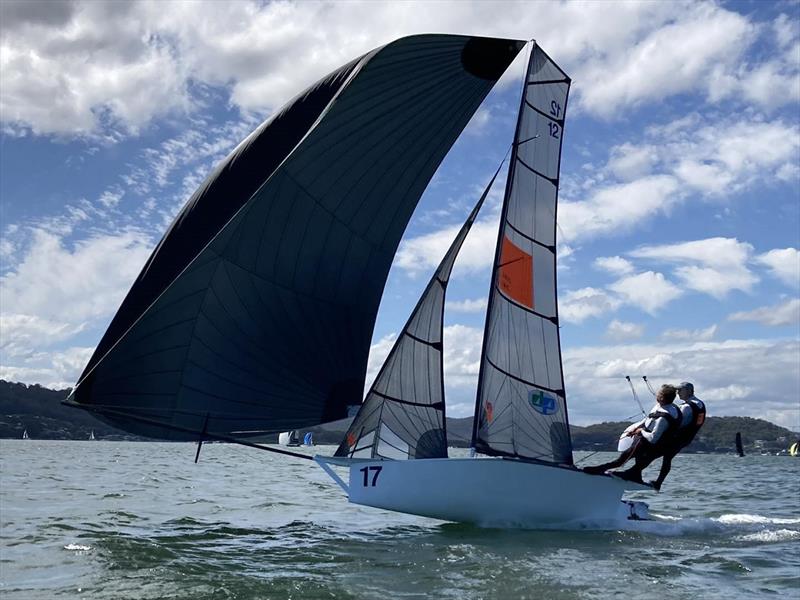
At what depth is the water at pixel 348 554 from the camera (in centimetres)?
830

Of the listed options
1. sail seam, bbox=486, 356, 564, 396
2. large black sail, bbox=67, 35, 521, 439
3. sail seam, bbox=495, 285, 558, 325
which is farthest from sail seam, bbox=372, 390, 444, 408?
sail seam, bbox=495, 285, 558, 325

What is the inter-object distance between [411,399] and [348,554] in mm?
3132

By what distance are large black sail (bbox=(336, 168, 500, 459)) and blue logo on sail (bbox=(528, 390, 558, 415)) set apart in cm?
162

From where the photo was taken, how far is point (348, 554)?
10.4m

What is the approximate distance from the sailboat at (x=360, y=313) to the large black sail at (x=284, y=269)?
3cm

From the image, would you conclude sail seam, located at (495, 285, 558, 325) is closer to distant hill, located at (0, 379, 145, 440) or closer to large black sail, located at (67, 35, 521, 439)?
large black sail, located at (67, 35, 521, 439)

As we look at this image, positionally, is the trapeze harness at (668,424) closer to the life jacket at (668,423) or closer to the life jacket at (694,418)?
the life jacket at (668,423)

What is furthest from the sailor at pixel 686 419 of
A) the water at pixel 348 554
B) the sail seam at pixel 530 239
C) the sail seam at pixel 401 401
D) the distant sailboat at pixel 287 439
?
the distant sailboat at pixel 287 439

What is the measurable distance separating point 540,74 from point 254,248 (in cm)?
668

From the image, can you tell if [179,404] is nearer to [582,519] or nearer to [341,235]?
[341,235]

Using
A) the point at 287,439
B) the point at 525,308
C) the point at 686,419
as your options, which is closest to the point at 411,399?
the point at 525,308

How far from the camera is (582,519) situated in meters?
12.4

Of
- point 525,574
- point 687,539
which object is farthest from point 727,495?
point 525,574

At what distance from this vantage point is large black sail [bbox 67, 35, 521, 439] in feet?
37.3
